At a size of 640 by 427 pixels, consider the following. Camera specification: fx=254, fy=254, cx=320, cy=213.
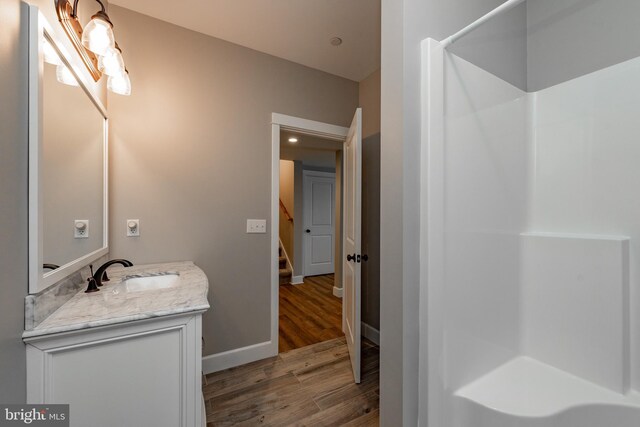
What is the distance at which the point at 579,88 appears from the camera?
1.14 meters

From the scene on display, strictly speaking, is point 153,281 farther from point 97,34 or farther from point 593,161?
point 593,161

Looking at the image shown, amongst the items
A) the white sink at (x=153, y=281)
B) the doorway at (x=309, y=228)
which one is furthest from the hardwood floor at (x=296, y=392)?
the doorway at (x=309, y=228)

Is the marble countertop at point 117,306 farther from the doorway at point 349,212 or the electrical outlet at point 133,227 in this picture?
the doorway at point 349,212

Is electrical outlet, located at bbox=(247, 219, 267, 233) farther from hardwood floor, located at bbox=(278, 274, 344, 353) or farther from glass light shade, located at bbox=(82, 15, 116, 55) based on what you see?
glass light shade, located at bbox=(82, 15, 116, 55)

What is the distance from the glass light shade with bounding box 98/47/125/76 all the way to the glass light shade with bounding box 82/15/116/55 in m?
0.08

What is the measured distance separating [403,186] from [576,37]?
113 centimetres

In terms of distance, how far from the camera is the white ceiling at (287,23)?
1.69 meters

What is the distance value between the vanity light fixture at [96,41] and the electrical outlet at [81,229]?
76 centimetres

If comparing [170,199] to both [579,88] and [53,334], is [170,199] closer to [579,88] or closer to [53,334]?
[53,334]

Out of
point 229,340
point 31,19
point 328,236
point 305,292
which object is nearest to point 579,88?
point 31,19

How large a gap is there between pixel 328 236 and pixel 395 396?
13.6 feet

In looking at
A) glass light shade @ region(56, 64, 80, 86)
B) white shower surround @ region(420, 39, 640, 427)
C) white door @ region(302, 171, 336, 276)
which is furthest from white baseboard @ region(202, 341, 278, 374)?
white door @ region(302, 171, 336, 276)

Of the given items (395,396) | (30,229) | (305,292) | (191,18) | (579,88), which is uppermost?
(191,18)

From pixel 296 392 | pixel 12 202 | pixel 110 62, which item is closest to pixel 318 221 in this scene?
pixel 296 392
